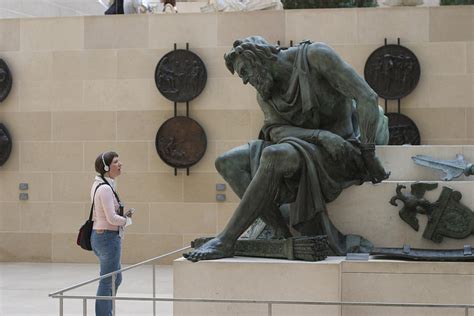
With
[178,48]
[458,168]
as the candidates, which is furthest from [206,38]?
[458,168]

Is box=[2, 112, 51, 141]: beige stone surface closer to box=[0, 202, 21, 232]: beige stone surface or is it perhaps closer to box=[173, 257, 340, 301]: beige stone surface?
box=[0, 202, 21, 232]: beige stone surface

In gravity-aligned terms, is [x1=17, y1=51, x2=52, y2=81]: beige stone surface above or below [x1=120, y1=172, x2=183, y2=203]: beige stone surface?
above

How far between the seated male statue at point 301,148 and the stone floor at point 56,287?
3.10 metres

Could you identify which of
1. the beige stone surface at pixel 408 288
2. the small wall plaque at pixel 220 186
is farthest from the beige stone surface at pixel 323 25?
the beige stone surface at pixel 408 288

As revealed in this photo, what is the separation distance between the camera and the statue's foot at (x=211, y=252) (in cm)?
665

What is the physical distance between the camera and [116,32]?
15.5 metres

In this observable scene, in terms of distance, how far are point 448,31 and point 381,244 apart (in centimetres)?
833

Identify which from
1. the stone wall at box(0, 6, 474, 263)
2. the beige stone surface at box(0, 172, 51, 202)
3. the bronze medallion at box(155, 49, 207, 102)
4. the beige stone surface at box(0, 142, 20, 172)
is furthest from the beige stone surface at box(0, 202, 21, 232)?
the bronze medallion at box(155, 49, 207, 102)

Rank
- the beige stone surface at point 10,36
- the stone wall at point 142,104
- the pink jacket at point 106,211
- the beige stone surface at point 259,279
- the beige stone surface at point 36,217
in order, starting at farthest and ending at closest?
the beige stone surface at point 10,36 < the beige stone surface at point 36,217 < the stone wall at point 142,104 < the pink jacket at point 106,211 < the beige stone surface at point 259,279

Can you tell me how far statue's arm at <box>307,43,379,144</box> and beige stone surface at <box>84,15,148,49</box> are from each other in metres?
8.76

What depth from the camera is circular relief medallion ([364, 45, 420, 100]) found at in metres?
14.6

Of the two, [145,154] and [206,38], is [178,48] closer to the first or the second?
[206,38]

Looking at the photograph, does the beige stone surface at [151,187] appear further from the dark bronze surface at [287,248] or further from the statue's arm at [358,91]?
the statue's arm at [358,91]

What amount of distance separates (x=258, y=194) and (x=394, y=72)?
332 inches
